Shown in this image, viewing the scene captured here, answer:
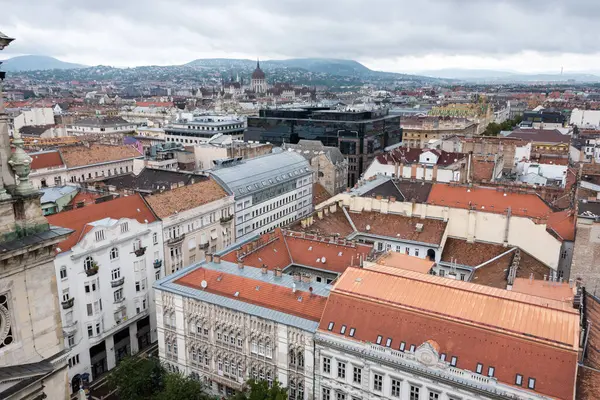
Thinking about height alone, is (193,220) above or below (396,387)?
above

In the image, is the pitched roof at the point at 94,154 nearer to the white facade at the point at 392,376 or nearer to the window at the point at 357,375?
the white facade at the point at 392,376

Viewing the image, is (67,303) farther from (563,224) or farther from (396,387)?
(563,224)

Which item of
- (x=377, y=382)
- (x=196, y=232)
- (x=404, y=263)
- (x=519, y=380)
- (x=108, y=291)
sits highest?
(x=404, y=263)

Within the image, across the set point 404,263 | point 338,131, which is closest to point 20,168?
point 404,263

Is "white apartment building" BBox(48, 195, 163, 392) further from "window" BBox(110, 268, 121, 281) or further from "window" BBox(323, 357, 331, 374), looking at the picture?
"window" BBox(323, 357, 331, 374)

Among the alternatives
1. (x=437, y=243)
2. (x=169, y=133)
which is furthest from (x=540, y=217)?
(x=169, y=133)

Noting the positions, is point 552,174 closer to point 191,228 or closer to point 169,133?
point 191,228
